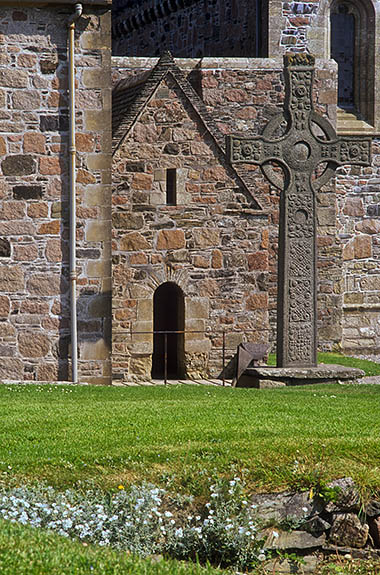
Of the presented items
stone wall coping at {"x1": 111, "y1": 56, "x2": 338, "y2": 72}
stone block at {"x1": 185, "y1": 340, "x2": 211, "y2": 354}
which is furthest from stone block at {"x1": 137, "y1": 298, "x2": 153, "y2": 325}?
stone wall coping at {"x1": 111, "y1": 56, "x2": 338, "y2": 72}

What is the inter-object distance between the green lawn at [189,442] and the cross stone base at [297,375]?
6.30 ft

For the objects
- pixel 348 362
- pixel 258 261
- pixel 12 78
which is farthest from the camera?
pixel 348 362

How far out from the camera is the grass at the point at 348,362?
1593 centimetres

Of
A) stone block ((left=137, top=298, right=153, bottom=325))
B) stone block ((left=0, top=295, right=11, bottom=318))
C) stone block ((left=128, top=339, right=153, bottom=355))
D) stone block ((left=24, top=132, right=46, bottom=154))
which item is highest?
stone block ((left=24, top=132, right=46, bottom=154))

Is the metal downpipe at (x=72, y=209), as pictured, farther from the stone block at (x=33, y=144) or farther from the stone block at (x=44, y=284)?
the stone block at (x=33, y=144)

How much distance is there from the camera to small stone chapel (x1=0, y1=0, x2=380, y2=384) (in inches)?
527

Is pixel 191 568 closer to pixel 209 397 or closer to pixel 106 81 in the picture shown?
pixel 209 397

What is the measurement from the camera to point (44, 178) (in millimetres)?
13391

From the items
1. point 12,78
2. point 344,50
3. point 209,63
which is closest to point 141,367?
point 12,78

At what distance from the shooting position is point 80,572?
5242 mm

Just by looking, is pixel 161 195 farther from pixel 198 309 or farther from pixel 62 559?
pixel 62 559

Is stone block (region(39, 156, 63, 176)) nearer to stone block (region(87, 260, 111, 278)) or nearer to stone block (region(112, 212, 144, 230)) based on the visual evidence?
stone block (region(87, 260, 111, 278))

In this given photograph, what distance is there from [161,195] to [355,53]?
7996 millimetres

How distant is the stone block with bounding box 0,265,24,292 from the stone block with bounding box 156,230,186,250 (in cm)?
307
